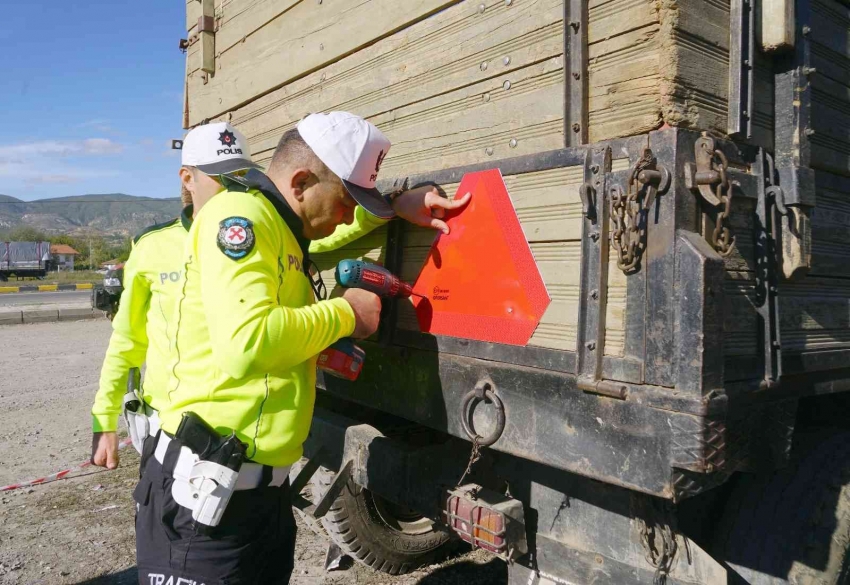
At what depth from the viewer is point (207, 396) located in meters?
1.90

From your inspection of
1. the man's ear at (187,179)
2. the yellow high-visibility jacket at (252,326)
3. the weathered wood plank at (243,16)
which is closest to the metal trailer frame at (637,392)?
the yellow high-visibility jacket at (252,326)

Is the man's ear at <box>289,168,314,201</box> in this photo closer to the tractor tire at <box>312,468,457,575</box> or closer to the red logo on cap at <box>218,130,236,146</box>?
the red logo on cap at <box>218,130,236,146</box>

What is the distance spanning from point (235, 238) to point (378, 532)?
1918mm

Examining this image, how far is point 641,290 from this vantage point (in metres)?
1.66

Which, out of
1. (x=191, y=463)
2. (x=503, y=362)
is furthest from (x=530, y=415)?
(x=191, y=463)

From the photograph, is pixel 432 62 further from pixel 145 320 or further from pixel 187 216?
pixel 145 320

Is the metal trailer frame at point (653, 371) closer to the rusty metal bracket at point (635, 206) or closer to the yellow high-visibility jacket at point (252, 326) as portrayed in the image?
the rusty metal bracket at point (635, 206)

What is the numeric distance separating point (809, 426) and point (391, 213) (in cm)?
159

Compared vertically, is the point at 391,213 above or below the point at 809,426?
above

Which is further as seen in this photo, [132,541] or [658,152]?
[132,541]

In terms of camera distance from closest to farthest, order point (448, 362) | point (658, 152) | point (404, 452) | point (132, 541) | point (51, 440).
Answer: point (658, 152), point (448, 362), point (404, 452), point (132, 541), point (51, 440)

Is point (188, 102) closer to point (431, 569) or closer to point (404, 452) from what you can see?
point (404, 452)

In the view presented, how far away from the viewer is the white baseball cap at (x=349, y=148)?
2.08 m

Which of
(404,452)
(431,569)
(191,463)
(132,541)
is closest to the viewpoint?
(191,463)
